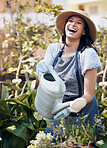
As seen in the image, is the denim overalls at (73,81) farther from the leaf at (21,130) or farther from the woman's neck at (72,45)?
the leaf at (21,130)

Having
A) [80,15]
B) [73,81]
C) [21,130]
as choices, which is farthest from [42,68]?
[21,130]

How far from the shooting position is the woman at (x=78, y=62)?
2.24m

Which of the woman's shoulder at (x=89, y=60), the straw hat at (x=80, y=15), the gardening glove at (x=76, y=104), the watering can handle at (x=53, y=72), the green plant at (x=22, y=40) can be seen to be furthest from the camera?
the green plant at (x=22, y=40)

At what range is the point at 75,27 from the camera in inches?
92.7

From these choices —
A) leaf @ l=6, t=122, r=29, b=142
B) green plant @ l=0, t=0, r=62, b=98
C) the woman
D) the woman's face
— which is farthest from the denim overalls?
green plant @ l=0, t=0, r=62, b=98

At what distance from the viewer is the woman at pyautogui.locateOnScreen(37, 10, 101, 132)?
2242 mm

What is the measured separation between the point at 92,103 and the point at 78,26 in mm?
707

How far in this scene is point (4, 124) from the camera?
3.16 meters

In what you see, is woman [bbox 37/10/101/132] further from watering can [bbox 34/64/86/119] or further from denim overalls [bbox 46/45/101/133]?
watering can [bbox 34/64/86/119]

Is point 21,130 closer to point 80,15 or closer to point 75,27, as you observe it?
point 75,27

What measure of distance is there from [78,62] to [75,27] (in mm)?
316

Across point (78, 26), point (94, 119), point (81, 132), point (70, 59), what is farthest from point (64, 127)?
point (78, 26)

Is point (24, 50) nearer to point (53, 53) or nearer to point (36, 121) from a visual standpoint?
point (36, 121)

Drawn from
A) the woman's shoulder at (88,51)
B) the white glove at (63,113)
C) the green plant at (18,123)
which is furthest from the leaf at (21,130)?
the woman's shoulder at (88,51)
